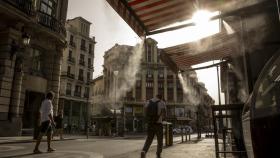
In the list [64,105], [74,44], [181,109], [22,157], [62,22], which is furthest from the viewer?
[181,109]

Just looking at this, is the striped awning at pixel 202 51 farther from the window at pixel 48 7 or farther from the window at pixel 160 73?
the window at pixel 160 73

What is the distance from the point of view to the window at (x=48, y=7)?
798 inches

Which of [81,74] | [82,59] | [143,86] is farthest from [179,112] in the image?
[82,59]

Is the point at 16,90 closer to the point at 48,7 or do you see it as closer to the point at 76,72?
the point at 48,7

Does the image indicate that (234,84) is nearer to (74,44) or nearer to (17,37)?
(17,37)

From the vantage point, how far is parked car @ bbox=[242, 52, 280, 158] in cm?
137

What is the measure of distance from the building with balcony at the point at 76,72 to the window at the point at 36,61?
70.0 feet

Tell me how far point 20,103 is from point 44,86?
2948 millimetres

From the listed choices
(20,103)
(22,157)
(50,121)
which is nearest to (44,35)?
(20,103)

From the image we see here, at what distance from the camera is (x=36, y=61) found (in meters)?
19.8

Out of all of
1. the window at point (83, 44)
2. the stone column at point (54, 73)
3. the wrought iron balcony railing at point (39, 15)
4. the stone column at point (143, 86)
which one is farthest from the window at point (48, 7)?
the stone column at point (143, 86)

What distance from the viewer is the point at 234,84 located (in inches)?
272

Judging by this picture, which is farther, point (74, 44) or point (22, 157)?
point (74, 44)

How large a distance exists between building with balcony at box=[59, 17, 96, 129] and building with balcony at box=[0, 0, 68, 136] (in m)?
21.3
